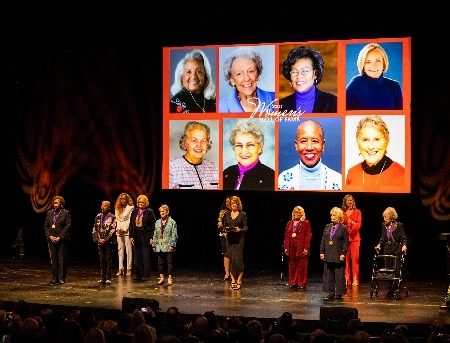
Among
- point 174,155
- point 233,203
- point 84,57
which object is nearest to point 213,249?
point 174,155

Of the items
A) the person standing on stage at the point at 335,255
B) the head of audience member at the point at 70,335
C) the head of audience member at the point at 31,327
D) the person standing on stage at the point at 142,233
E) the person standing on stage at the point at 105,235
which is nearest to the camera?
the head of audience member at the point at 70,335

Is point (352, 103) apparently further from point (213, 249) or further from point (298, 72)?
point (213, 249)

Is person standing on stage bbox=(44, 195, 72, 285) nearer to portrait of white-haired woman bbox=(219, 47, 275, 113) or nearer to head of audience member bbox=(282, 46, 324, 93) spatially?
portrait of white-haired woman bbox=(219, 47, 275, 113)

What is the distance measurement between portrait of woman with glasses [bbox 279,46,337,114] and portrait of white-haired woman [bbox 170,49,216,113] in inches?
55.7

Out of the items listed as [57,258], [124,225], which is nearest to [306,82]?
[124,225]

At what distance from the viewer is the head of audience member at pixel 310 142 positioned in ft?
51.4

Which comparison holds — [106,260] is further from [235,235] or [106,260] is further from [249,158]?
[249,158]

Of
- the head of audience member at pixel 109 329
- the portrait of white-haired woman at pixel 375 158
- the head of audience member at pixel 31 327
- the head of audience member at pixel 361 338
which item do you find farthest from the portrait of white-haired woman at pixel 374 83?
the head of audience member at pixel 31 327

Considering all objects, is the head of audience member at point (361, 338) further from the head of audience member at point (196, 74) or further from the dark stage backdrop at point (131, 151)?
the head of audience member at point (196, 74)

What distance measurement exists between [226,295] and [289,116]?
4.05m

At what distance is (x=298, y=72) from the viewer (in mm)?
15727

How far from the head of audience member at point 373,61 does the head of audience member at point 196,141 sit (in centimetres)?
305

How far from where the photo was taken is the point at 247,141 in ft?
52.8

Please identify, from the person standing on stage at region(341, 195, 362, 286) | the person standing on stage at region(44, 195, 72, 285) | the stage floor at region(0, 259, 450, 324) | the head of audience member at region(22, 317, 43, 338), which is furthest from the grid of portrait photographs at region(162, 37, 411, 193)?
the head of audience member at region(22, 317, 43, 338)
